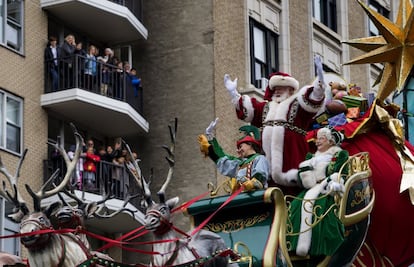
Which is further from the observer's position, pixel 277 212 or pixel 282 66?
pixel 282 66

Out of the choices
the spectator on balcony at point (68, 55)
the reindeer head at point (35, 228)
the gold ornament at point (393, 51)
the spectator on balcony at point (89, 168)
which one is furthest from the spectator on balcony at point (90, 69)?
the reindeer head at point (35, 228)

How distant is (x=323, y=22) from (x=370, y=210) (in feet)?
80.8

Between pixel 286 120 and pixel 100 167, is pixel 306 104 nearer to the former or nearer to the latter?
pixel 286 120

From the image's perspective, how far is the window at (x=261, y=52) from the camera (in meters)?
37.5

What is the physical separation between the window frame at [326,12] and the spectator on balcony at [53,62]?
10.6 m

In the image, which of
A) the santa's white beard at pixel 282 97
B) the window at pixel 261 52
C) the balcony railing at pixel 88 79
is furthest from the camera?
the window at pixel 261 52

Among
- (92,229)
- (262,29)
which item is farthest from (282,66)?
(92,229)

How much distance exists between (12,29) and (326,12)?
12.5 metres

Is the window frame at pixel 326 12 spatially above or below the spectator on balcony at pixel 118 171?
above

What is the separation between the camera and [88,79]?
33.8m

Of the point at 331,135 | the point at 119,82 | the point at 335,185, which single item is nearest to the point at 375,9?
the point at 119,82

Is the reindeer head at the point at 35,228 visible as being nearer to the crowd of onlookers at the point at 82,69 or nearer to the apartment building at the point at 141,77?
the apartment building at the point at 141,77

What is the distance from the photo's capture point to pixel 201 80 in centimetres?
3569

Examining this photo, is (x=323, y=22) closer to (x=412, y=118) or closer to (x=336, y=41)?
(x=336, y=41)
